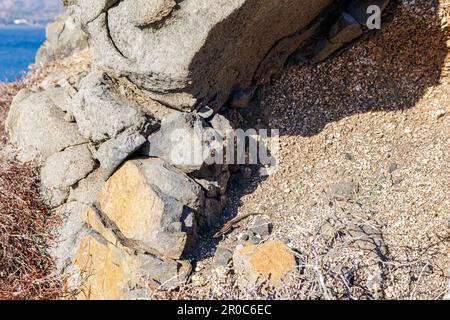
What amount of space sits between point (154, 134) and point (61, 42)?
4.55 meters

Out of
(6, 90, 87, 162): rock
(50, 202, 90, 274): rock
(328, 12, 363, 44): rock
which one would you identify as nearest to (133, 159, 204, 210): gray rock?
(50, 202, 90, 274): rock

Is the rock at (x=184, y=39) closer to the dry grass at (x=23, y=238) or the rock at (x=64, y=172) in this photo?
the rock at (x=64, y=172)

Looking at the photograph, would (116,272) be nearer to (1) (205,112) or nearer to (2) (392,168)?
(1) (205,112)

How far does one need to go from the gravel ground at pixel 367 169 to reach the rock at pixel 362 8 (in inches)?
6.9

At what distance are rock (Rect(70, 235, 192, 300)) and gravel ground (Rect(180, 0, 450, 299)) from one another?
206 millimetres

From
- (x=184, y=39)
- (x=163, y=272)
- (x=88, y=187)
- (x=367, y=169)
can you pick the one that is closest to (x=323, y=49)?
(x=367, y=169)

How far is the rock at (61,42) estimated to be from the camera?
24.8ft

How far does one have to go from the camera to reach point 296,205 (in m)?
3.99

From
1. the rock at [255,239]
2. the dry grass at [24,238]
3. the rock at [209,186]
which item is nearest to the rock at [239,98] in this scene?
the rock at [209,186]

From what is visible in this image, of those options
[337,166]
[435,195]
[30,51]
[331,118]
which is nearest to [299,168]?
[337,166]

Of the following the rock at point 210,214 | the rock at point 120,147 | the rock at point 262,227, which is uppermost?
the rock at point 120,147

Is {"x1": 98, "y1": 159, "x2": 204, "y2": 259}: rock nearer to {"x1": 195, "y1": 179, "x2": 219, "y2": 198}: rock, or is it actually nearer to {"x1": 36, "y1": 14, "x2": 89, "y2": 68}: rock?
{"x1": 195, "y1": 179, "x2": 219, "y2": 198}: rock

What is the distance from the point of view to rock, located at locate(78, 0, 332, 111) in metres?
3.62

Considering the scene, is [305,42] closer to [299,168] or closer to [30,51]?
[299,168]
